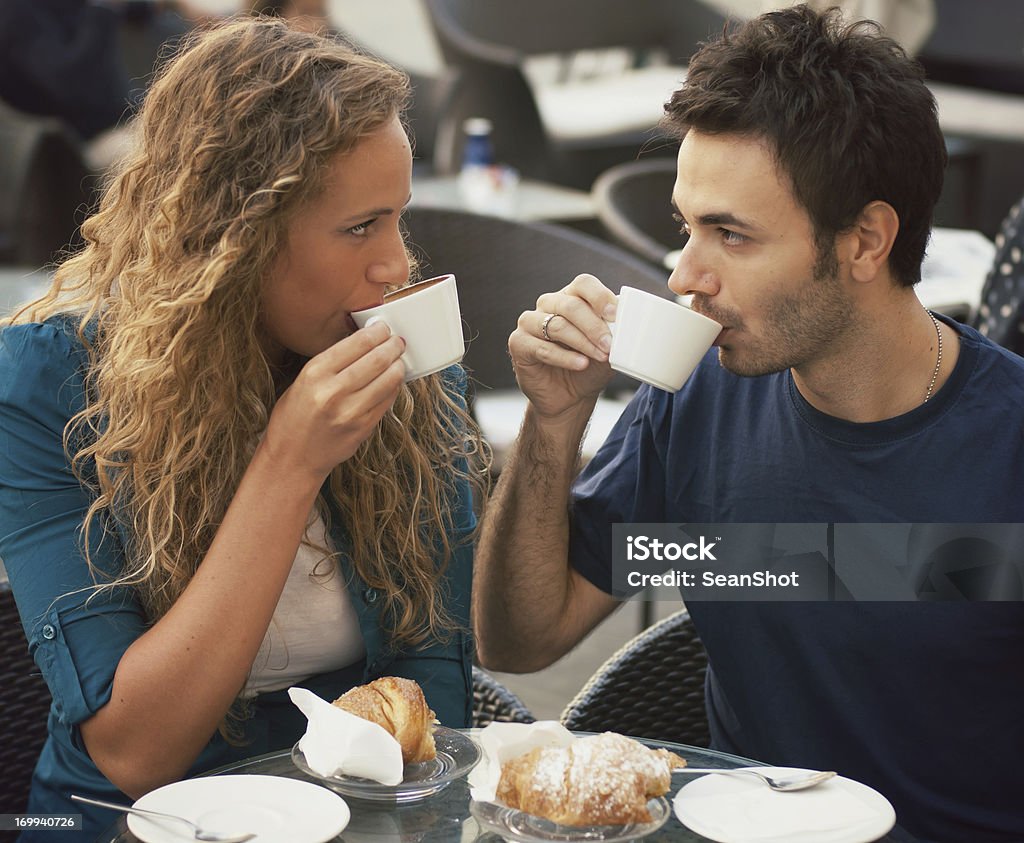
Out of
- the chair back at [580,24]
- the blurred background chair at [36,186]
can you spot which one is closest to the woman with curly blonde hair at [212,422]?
the blurred background chair at [36,186]

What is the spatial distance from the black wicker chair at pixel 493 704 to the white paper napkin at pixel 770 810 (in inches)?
25.5

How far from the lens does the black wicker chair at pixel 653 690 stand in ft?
6.30

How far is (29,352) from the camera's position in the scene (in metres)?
1.53

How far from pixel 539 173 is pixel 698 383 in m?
4.27

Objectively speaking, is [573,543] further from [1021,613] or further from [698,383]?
[1021,613]

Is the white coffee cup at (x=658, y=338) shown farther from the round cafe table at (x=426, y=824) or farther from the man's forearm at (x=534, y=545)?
the round cafe table at (x=426, y=824)

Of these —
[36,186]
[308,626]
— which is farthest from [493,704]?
[36,186]

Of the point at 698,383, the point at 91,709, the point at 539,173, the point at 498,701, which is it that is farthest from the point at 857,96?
the point at 539,173

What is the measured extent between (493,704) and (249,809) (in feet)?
2.45

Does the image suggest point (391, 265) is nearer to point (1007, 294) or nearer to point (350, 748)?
point (350, 748)

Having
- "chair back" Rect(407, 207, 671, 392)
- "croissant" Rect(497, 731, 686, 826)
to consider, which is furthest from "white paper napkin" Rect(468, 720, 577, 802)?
"chair back" Rect(407, 207, 671, 392)

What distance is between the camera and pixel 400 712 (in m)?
1.32

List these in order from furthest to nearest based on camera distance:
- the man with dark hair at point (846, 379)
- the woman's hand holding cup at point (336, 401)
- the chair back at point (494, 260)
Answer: the chair back at point (494, 260) → the man with dark hair at point (846, 379) → the woman's hand holding cup at point (336, 401)

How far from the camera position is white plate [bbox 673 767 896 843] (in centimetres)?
120
